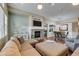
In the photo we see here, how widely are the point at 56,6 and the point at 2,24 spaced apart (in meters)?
1.23

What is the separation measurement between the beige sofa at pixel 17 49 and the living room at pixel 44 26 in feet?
0.09

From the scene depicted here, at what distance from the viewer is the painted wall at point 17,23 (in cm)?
225

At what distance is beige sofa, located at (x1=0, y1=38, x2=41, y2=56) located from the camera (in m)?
1.76

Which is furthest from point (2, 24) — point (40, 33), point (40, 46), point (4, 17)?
point (40, 46)

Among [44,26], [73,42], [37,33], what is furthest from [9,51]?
[73,42]

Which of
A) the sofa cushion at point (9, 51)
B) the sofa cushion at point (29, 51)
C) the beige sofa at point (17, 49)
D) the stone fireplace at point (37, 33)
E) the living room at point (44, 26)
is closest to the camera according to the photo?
the sofa cushion at point (9, 51)

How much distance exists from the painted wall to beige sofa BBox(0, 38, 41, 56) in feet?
0.92

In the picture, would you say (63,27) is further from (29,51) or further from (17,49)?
(17,49)

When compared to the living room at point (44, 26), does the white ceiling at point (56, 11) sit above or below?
above

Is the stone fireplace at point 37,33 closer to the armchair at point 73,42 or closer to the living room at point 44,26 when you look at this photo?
the living room at point 44,26

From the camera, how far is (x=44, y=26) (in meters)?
2.41

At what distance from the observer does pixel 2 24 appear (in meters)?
2.24

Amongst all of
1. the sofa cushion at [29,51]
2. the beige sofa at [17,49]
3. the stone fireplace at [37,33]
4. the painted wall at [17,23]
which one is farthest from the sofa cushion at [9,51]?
the stone fireplace at [37,33]

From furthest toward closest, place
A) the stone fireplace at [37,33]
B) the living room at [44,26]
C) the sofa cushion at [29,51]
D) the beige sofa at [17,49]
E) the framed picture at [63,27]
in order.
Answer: the stone fireplace at [37,33] < the framed picture at [63,27] < the living room at [44,26] < the sofa cushion at [29,51] < the beige sofa at [17,49]
